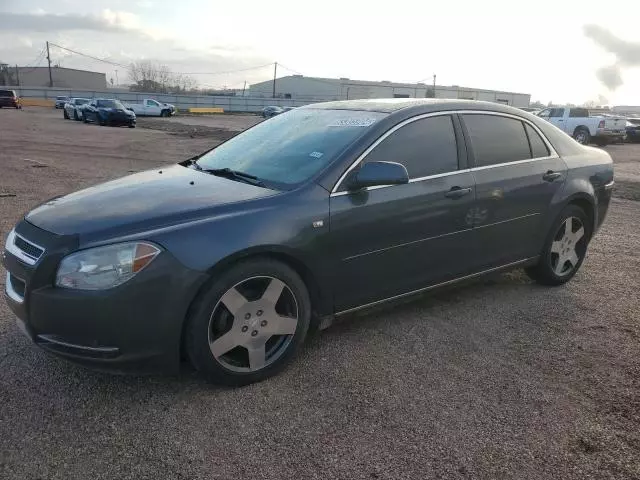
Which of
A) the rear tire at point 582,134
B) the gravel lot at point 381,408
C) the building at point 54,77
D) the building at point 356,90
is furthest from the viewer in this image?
the building at point 54,77

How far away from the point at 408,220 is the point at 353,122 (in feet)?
2.70

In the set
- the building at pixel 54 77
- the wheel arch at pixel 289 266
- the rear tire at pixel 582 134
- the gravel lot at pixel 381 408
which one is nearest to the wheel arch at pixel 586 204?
the gravel lot at pixel 381 408

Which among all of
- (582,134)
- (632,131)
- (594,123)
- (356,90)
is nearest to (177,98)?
(356,90)

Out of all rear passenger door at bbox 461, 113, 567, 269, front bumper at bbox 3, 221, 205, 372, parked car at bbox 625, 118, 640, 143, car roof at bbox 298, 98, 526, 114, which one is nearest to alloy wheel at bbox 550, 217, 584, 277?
rear passenger door at bbox 461, 113, 567, 269

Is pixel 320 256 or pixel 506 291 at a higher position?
pixel 320 256

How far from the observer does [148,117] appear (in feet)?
148

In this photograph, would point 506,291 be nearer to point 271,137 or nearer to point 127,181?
point 271,137

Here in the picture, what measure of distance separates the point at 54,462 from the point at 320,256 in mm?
1755

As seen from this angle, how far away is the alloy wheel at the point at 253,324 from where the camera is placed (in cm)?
305

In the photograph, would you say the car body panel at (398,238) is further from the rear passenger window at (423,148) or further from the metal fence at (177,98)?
the metal fence at (177,98)

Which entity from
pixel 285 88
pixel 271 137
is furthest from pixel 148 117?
pixel 285 88

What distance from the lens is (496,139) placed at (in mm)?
4375

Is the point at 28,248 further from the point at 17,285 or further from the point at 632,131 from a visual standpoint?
the point at 632,131

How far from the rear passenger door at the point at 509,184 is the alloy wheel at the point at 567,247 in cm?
31
